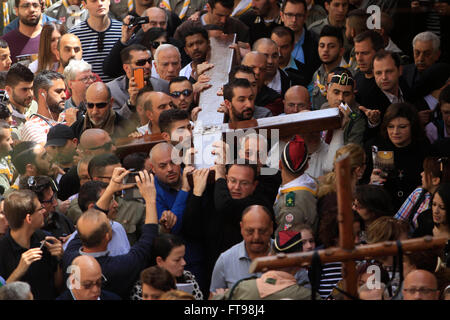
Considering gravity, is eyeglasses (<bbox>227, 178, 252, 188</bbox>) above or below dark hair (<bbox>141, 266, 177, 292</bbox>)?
above

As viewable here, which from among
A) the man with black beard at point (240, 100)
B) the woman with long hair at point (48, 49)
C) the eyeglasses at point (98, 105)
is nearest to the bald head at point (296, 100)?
the man with black beard at point (240, 100)

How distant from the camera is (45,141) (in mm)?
10406

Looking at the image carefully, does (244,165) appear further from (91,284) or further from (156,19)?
(156,19)

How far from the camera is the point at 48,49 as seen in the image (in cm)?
1213

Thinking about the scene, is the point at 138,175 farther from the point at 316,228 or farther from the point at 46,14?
the point at 46,14

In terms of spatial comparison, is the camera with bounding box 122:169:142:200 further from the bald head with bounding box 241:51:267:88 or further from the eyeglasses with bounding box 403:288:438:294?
the eyeglasses with bounding box 403:288:438:294

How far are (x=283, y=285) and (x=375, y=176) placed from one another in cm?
218

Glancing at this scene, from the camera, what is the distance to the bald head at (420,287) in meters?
7.29

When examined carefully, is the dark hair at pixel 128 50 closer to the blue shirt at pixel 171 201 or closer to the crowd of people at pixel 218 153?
the crowd of people at pixel 218 153

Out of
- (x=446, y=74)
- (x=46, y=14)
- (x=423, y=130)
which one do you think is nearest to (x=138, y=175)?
(x=423, y=130)

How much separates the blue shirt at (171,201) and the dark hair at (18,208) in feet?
3.40

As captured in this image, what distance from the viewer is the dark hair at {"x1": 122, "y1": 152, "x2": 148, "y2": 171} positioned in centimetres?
936

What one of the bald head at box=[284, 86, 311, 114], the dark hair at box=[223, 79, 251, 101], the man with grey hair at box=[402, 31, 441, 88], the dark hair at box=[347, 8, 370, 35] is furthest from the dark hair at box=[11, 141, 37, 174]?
the man with grey hair at box=[402, 31, 441, 88]

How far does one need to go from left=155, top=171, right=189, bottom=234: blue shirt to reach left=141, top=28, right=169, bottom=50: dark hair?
10.3 ft
